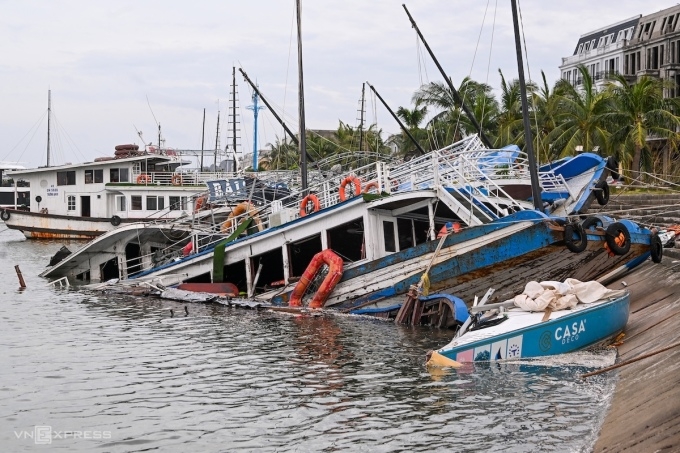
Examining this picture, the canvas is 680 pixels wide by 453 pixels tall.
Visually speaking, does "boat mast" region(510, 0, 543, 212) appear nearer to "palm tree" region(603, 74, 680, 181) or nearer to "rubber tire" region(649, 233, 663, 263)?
"rubber tire" region(649, 233, 663, 263)

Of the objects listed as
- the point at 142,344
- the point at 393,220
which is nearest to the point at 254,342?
the point at 142,344

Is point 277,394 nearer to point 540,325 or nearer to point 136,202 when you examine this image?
point 540,325

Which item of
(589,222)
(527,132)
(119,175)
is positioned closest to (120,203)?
(119,175)

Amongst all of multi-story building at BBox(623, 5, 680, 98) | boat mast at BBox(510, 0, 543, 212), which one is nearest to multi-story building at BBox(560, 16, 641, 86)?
multi-story building at BBox(623, 5, 680, 98)

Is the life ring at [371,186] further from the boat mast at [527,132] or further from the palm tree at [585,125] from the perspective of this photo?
the palm tree at [585,125]

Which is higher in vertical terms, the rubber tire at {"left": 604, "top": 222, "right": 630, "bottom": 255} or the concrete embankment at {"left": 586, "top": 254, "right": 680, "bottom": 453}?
the rubber tire at {"left": 604, "top": 222, "right": 630, "bottom": 255}

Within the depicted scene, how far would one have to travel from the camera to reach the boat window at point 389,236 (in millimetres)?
21516

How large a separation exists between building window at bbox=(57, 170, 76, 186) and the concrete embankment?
4802cm

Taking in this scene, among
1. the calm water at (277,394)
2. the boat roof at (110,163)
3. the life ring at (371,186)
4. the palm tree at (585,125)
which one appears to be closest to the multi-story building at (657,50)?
the palm tree at (585,125)

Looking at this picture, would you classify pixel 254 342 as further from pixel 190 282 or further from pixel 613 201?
pixel 613 201

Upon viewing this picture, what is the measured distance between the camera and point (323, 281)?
21688mm

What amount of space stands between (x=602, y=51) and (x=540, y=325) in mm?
59744

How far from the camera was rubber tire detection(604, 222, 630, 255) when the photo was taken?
18.0 m

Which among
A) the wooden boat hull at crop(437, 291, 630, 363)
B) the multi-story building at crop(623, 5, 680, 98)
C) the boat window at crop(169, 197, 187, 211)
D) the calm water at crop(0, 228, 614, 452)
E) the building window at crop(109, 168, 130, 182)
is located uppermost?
the multi-story building at crop(623, 5, 680, 98)
